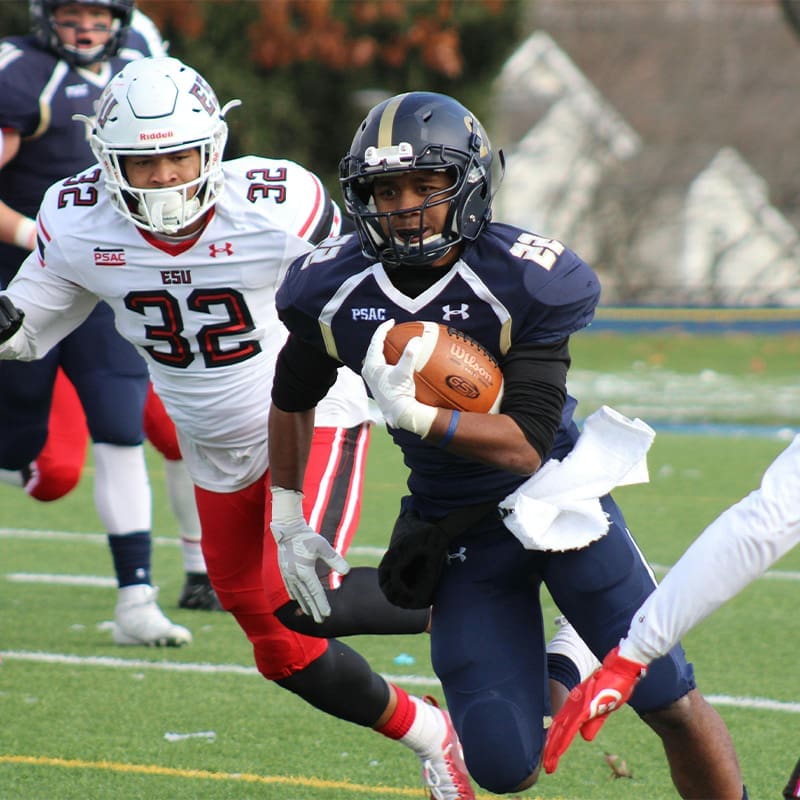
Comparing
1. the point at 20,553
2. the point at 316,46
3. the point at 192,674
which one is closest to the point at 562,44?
the point at 316,46

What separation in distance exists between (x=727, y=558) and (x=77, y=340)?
3000mm

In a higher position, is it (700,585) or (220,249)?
(700,585)

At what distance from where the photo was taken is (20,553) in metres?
6.48

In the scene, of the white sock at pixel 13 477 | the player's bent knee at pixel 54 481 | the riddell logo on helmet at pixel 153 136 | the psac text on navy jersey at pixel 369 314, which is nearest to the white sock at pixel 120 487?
the player's bent knee at pixel 54 481

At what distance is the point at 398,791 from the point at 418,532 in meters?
0.80

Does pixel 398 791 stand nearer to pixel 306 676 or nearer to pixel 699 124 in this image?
pixel 306 676

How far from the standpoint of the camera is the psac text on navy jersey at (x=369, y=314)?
3088 millimetres

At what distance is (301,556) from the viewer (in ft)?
11.1

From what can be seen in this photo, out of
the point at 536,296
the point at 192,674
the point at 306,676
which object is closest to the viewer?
the point at 536,296

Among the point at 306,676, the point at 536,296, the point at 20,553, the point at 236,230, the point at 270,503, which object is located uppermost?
the point at 536,296

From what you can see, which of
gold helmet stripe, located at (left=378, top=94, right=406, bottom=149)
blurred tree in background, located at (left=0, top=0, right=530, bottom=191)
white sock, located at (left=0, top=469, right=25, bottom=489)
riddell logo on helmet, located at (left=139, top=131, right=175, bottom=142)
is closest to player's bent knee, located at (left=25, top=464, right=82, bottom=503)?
white sock, located at (left=0, top=469, right=25, bottom=489)

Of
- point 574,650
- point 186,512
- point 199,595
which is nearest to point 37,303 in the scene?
point 574,650

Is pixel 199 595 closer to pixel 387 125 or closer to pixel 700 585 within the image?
pixel 387 125

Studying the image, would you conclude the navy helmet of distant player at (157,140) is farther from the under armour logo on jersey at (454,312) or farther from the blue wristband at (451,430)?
the blue wristband at (451,430)
